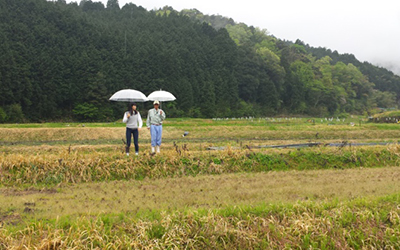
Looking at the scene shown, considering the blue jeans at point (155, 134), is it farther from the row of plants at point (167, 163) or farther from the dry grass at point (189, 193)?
the dry grass at point (189, 193)

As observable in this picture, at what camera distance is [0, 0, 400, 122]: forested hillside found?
4803 cm

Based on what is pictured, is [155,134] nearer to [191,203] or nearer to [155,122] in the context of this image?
[155,122]

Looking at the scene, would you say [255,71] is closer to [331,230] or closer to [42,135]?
[42,135]

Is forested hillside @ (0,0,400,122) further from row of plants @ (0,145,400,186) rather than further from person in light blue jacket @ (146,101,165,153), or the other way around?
person in light blue jacket @ (146,101,165,153)

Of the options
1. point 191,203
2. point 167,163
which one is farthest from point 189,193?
point 167,163

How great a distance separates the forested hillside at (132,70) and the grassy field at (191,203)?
3576 centimetres

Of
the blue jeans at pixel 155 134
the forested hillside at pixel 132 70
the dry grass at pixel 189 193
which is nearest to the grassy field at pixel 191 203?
the dry grass at pixel 189 193

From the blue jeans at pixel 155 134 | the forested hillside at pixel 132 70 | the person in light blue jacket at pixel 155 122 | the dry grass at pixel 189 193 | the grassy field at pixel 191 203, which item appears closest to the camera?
the grassy field at pixel 191 203

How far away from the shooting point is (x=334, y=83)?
97.5 metres

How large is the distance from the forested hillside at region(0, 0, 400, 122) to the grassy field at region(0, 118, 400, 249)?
35761 mm

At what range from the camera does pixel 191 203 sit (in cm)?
788

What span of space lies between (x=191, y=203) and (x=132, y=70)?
51.5m

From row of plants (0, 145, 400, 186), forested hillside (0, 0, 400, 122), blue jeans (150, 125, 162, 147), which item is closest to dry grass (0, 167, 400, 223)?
row of plants (0, 145, 400, 186)

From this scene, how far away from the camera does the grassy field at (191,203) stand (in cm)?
634
